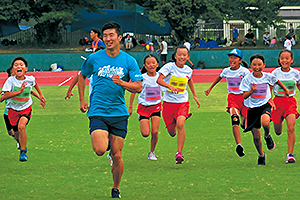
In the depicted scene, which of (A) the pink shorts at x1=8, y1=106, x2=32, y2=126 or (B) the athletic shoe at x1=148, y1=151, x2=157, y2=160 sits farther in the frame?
(A) the pink shorts at x1=8, y1=106, x2=32, y2=126

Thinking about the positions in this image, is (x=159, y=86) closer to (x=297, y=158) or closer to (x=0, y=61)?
(x=297, y=158)

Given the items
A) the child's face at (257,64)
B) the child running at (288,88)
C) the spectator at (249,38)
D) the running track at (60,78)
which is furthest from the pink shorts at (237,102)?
the spectator at (249,38)

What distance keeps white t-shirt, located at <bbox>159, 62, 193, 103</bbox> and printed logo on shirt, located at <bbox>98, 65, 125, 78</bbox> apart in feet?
8.79

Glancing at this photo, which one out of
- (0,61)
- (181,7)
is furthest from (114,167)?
(181,7)

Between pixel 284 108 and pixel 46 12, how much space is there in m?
34.1

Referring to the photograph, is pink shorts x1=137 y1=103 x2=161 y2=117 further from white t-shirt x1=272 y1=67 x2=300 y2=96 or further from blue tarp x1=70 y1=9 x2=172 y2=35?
blue tarp x1=70 y1=9 x2=172 y2=35

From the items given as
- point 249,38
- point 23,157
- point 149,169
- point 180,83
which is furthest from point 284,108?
point 249,38

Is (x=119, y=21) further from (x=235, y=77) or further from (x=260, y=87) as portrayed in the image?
(x=260, y=87)

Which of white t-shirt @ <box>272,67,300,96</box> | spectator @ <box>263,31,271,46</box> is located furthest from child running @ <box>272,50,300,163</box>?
spectator @ <box>263,31,271,46</box>

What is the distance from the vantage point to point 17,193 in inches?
273

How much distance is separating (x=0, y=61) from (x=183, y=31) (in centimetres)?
1367

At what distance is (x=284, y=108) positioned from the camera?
8.95m

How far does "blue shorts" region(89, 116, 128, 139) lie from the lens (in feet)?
20.8

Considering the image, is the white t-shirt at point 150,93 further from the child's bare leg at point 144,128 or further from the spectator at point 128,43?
the spectator at point 128,43
